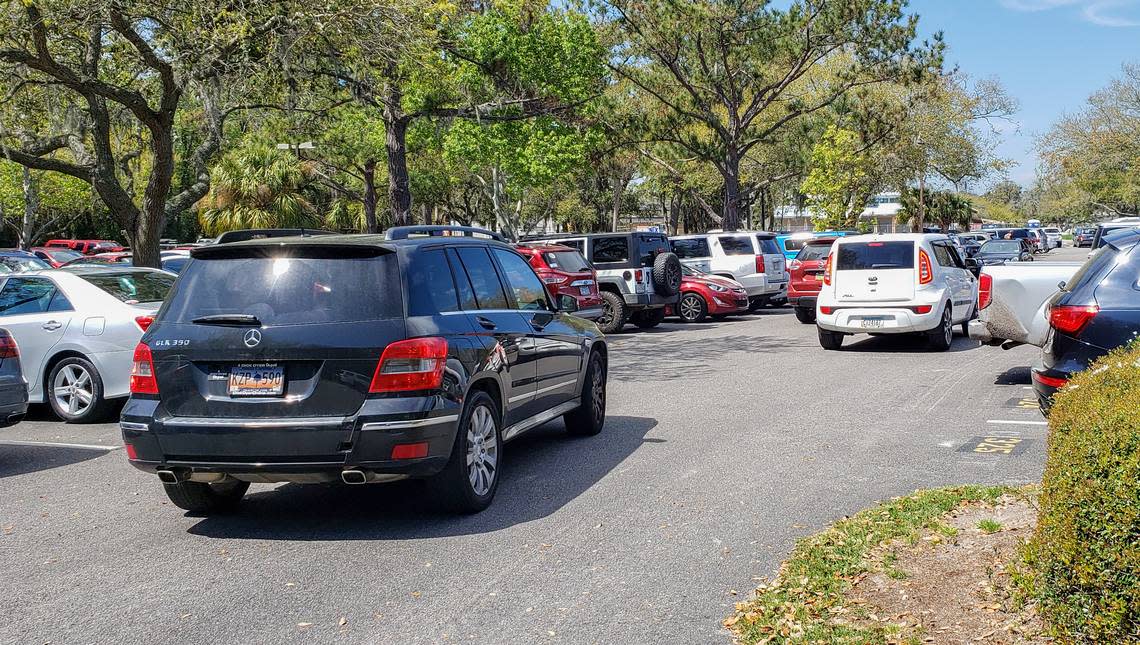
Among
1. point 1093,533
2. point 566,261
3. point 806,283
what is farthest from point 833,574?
point 806,283

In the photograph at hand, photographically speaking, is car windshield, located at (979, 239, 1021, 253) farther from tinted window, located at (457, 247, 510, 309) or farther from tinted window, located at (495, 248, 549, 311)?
tinted window, located at (457, 247, 510, 309)

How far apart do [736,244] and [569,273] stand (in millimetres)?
7713

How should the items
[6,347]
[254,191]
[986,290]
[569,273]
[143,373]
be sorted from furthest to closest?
1. [254,191]
2. [569,273]
3. [986,290]
4. [6,347]
5. [143,373]

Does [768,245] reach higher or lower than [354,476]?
higher

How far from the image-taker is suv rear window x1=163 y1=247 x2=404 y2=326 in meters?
6.16

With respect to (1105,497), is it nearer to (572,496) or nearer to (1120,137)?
(572,496)

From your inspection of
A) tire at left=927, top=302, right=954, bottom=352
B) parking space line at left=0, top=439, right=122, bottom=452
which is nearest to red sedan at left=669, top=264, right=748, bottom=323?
tire at left=927, top=302, right=954, bottom=352

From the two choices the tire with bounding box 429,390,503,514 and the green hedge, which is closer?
the green hedge

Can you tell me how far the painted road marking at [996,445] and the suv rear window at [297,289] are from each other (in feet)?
15.3

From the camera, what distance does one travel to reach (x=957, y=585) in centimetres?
475

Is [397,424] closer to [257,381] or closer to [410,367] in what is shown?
[410,367]

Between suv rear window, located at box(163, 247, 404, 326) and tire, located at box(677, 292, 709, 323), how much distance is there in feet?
55.4

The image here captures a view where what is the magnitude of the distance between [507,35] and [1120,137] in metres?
43.7

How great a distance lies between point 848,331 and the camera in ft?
51.7
